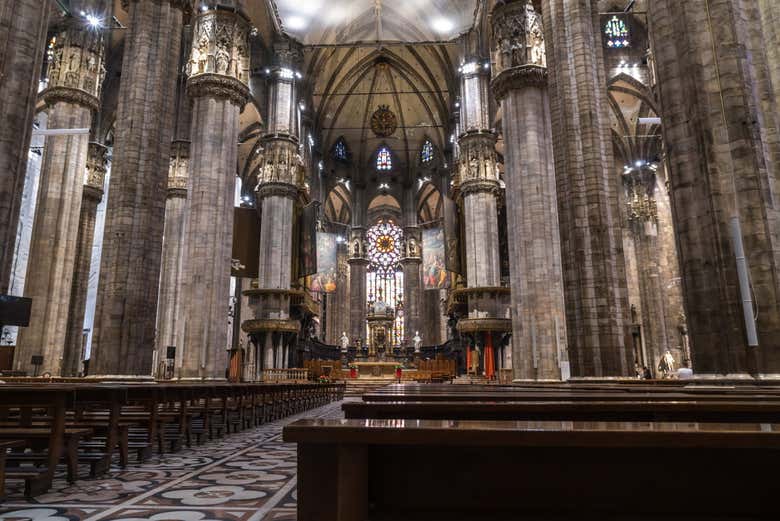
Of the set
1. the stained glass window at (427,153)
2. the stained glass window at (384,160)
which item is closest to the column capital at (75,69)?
the stained glass window at (384,160)

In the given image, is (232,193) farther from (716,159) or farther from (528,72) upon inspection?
(716,159)

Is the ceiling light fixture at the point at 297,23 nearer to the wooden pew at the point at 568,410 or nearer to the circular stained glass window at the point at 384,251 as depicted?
the circular stained glass window at the point at 384,251

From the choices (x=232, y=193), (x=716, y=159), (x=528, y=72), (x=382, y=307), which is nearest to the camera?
(x=716, y=159)

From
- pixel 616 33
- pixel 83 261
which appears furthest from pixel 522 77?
pixel 83 261

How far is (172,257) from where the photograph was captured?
74.0 ft

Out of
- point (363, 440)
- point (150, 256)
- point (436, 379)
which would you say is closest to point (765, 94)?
point (363, 440)

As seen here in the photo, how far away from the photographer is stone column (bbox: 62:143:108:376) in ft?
64.0

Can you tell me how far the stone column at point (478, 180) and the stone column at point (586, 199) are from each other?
505 inches

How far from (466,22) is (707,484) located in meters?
28.0

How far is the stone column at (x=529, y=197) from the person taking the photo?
15203 mm

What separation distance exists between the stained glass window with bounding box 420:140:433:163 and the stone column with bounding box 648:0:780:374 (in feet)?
120

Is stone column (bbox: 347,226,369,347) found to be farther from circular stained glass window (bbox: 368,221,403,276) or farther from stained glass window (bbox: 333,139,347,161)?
stained glass window (bbox: 333,139,347,161)

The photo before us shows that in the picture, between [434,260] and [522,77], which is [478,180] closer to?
[522,77]

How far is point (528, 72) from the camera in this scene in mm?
16438
